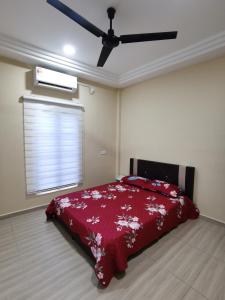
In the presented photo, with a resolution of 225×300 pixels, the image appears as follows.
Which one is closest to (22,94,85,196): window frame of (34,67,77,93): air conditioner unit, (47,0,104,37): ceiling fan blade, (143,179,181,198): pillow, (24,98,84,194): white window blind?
(24,98,84,194): white window blind

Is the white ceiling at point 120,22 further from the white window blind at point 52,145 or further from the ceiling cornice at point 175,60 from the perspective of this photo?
the white window blind at point 52,145

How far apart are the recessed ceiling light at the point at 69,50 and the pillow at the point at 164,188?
8.76 feet

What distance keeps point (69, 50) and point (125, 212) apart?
2.66m

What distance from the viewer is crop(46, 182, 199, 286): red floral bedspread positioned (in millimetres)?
1624

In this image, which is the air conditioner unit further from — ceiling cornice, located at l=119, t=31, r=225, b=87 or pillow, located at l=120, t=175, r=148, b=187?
pillow, located at l=120, t=175, r=148, b=187

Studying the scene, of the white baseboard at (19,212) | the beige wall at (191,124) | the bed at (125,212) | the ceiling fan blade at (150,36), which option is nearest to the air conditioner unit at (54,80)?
the beige wall at (191,124)

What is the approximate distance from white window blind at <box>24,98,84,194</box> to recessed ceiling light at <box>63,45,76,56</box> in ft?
2.97

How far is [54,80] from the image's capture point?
2.93 metres

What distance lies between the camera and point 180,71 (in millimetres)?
3016

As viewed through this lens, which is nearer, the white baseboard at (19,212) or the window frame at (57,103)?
the white baseboard at (19,212)

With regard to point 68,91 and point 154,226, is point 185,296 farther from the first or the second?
point 68,91

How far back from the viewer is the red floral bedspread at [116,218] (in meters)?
1.62

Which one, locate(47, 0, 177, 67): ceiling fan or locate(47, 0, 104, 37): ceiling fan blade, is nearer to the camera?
locate(47, 0, 104, 37): ceiling fan blade

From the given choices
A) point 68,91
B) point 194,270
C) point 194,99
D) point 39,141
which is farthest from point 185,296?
point 68,91
